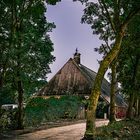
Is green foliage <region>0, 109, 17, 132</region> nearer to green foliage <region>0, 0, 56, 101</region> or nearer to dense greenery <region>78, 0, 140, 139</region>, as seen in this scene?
green foliage <region>0, 0, 56, 101</region>

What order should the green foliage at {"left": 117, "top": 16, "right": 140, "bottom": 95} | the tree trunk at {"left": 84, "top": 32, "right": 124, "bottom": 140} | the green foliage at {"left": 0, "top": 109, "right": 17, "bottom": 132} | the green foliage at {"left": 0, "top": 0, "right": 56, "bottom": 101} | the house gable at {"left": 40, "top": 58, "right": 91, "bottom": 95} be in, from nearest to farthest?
the tree trunk at {"left": 84, "top": 32, "right": 124, "bottom": 140} → the green foliage at {"left": 0, "top": 0, "right": 56, "bottom": 101} → the green foliage at {"left": 0, "top": 109, "right": 17, "bottom": 132} → the green foliage at {"left": 117, "top": 16, "right": 140, "bottom": 95} → the house gable at {"left": 40, "top": 58, "right": 91, "bottom": 95}

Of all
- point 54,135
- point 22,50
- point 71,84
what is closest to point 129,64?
point 22,50

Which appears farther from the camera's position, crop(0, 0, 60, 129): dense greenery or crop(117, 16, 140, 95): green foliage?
crop(117, 16, 140, 95): green foliage

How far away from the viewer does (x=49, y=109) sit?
42.8m

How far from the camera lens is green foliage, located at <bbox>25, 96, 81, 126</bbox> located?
36094 millimetres

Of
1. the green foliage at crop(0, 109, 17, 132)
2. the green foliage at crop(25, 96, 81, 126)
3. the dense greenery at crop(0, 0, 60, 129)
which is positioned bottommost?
the green foliage at crop(0, 109, 17, 132)

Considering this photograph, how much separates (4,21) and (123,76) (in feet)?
44.4

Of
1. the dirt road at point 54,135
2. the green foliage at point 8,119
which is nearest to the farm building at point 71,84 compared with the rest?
the green foliage at point 8,119

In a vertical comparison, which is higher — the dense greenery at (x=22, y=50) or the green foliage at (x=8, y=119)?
the dense greenery at (x=22, y=50)

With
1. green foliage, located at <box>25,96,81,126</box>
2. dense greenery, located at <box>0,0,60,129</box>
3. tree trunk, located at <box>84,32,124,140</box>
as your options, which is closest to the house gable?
green foliage, located at <box>25,96,81,126</box>

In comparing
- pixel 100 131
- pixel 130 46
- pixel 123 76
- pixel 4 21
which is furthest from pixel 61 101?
pixel 100 131

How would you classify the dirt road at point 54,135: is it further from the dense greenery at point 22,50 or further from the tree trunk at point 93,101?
the dense greenery at point 22,50

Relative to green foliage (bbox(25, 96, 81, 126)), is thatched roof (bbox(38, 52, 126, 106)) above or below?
above

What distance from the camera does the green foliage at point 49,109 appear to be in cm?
3609
